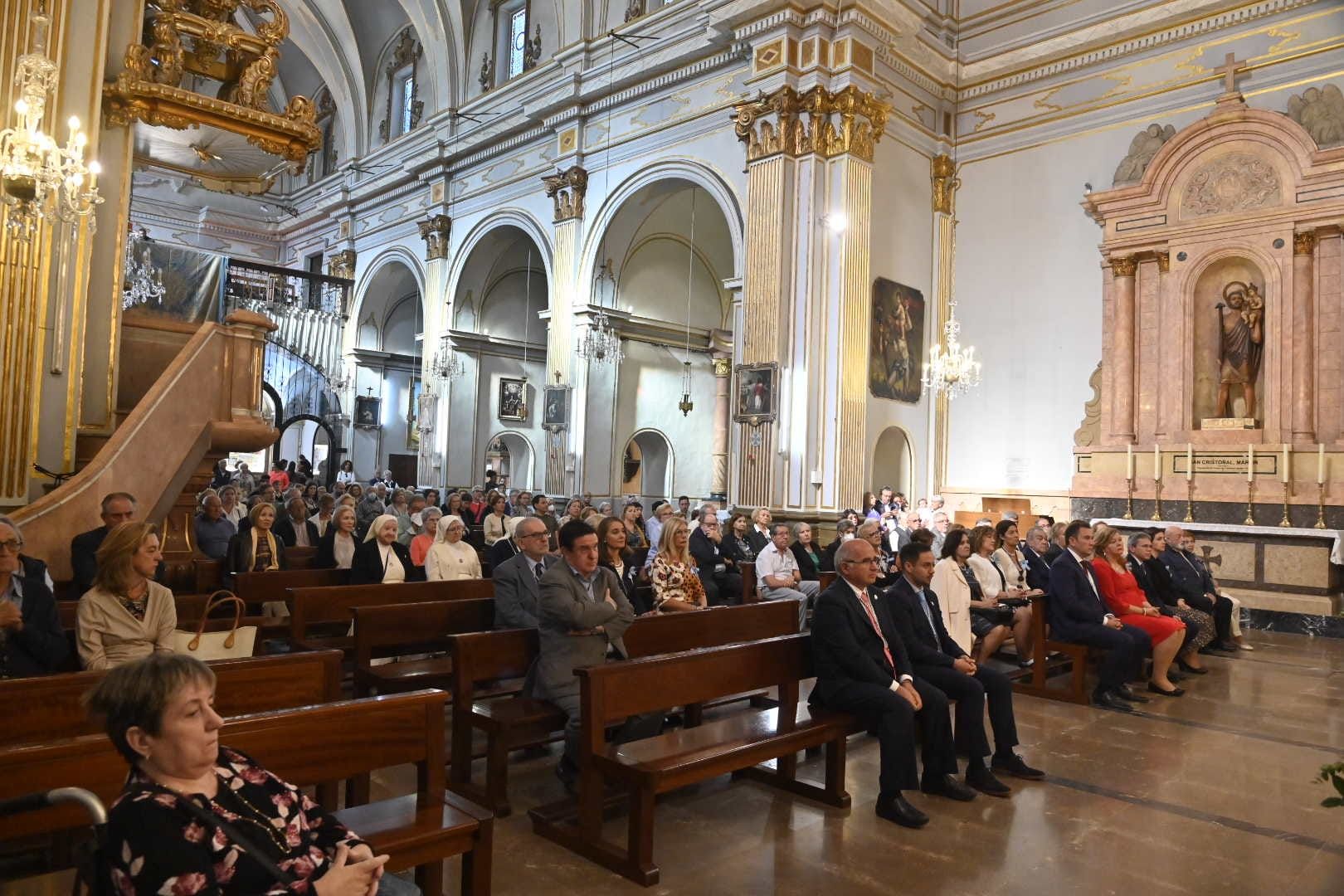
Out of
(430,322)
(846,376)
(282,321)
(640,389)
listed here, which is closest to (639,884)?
(846,376)

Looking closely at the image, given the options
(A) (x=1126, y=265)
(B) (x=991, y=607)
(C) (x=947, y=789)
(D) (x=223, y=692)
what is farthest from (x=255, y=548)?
(A) (x=1126, y=265)

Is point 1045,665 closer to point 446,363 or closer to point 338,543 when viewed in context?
point 338,543

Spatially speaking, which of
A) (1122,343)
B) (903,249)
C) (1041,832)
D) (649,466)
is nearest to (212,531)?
(1041,832)

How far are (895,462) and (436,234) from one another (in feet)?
34.6

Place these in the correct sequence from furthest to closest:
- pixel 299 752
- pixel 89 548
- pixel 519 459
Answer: pixel 519 459
pixel 89 548
pixel 299 752

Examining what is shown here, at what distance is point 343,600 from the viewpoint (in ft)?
17.9

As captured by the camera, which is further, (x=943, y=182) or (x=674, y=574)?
(x=943, y=182)

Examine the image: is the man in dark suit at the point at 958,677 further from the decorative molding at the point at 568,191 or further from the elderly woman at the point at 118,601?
the decorative molding at the point at 568,191

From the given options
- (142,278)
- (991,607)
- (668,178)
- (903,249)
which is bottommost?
(991,607)

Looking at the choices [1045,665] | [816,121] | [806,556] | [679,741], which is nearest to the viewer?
[679,741]

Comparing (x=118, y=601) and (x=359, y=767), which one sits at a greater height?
(x=118, y=601)

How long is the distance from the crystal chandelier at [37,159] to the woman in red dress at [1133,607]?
7502 mm

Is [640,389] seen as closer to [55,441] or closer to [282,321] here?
[282,321]

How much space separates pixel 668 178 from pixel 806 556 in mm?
7346
